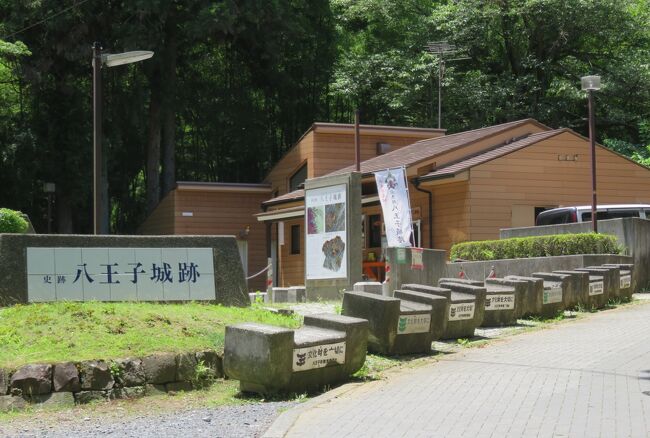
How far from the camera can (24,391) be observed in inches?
338

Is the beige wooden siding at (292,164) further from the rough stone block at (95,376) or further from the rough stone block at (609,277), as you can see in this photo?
the rough stone block at (95,376)

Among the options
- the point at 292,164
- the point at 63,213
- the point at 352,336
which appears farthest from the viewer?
the point at 63,213

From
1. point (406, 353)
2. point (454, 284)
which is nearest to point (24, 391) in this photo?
point (406, 353)

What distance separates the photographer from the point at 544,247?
1927cm

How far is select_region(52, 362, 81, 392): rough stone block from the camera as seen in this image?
8.71 m

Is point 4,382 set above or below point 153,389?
above

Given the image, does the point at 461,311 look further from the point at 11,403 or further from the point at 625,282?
the point at 625,282

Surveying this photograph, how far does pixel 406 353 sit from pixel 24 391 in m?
4.60

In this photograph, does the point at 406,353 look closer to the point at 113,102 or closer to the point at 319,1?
the point at 113,102

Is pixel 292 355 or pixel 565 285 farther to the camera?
pixel 565 285

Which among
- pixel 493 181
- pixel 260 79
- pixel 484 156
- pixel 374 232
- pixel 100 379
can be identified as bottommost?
pixel 100 379

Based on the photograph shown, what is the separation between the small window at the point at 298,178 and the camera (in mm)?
34031

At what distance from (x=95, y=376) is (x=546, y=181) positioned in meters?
19.3

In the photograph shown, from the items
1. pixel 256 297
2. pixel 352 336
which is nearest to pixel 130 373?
pixel 352 336
